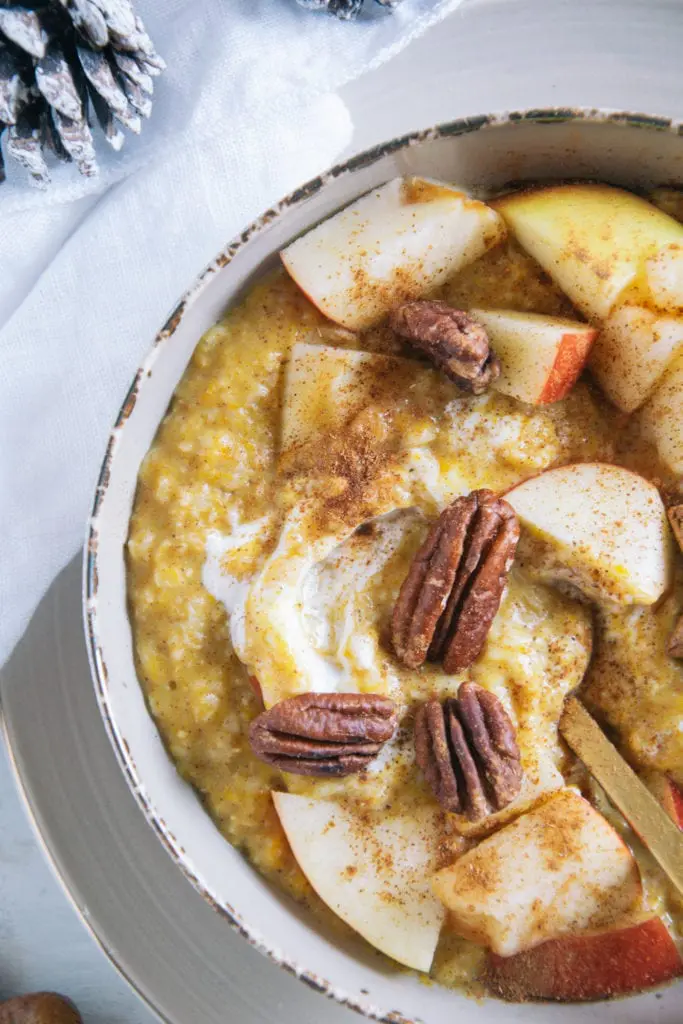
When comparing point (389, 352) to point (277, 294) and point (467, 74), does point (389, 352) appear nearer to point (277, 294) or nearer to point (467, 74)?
point (277, 294)

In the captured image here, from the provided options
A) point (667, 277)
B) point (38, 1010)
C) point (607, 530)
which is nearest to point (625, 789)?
point (607, 530)

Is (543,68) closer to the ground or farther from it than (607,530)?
farther from it

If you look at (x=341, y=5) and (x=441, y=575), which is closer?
(x=441, y=575)

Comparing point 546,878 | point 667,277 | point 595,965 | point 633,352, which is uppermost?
point 667,277

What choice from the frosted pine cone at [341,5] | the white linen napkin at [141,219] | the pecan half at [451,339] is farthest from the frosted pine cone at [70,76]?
the pecan half at [451,339]

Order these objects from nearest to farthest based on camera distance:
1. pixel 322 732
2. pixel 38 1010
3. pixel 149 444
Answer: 1. pixel 322 732
2. pixel 149 444
3. pixel 38 1010

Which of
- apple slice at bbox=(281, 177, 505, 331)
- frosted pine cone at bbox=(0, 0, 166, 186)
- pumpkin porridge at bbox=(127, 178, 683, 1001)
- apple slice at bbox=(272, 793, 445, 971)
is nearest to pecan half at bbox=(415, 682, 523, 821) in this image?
pumpkin porridge at bbox=(127, 178, 683, 1001)

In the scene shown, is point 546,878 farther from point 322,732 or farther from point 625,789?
point 322,732

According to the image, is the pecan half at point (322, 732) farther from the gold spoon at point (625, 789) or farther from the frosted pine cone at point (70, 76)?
the frosted pine cone at point (70, 76)
